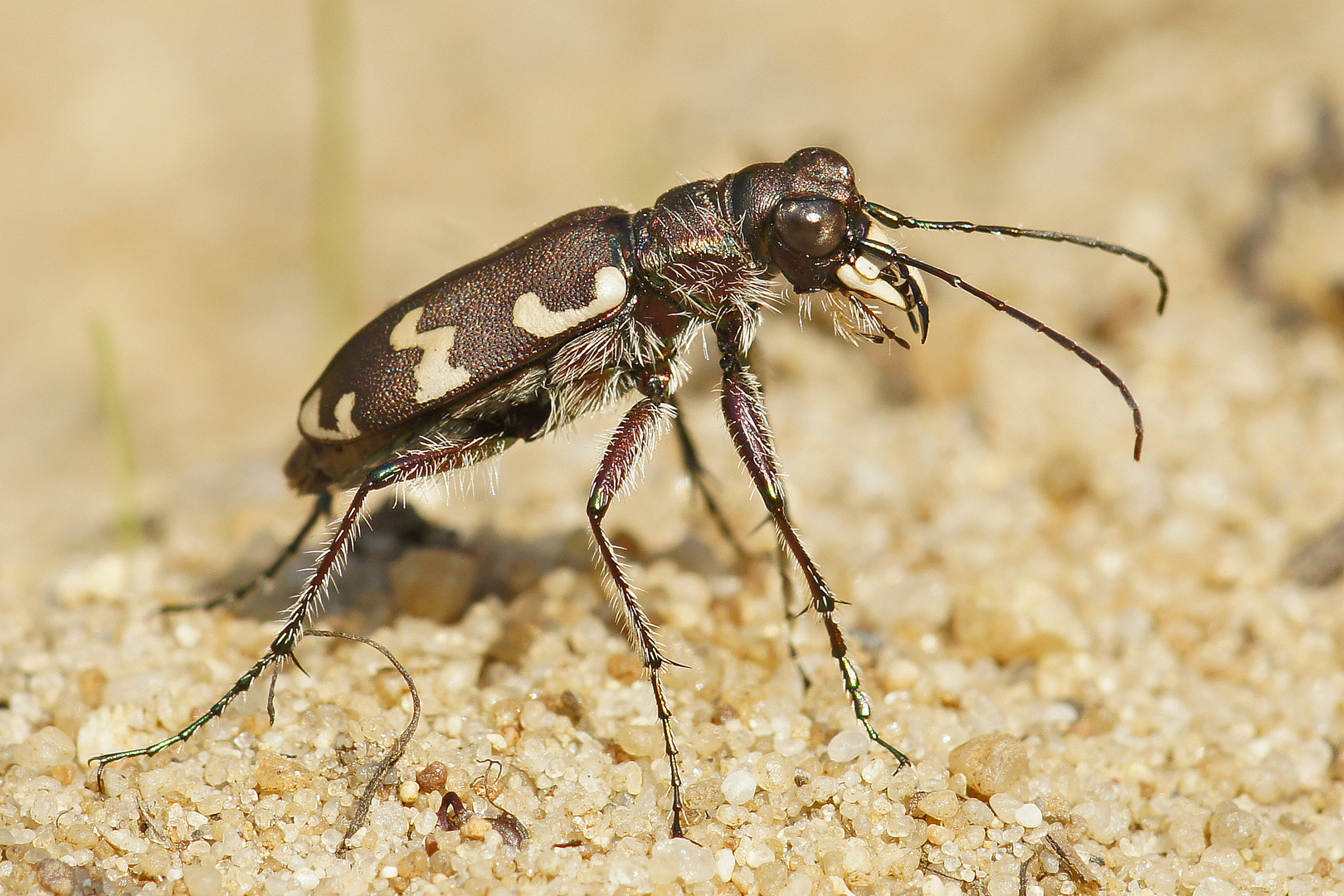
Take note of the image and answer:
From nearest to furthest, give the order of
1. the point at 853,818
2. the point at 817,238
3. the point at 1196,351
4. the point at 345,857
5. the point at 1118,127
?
the point at 345,857 → the point at 853,818 → the point at 817,238 → the point at 1196,351 → the point at 1118,127

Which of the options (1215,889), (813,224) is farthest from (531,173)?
(1215,889)

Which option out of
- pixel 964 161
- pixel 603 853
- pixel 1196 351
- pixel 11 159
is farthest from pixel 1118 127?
pixel 11 159

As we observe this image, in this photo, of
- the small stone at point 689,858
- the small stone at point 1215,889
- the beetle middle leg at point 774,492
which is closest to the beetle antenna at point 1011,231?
the beetle middle leg at point 774,492

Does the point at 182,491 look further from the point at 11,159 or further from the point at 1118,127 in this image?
the point at 1118,127

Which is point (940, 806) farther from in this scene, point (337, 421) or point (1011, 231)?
point (337, 421)

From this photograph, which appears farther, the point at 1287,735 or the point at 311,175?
the point at 311,175

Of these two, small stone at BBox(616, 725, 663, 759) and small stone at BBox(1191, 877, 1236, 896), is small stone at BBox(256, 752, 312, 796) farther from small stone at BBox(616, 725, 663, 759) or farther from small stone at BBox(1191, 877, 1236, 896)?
small stone at BBox(1191, 877, 1236, 896)

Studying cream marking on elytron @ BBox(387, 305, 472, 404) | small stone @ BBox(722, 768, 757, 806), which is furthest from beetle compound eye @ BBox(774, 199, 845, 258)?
small stone @ BBox(722, 768, 757, 806)

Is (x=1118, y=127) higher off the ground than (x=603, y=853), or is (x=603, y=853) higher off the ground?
(x=1118, y=127)
